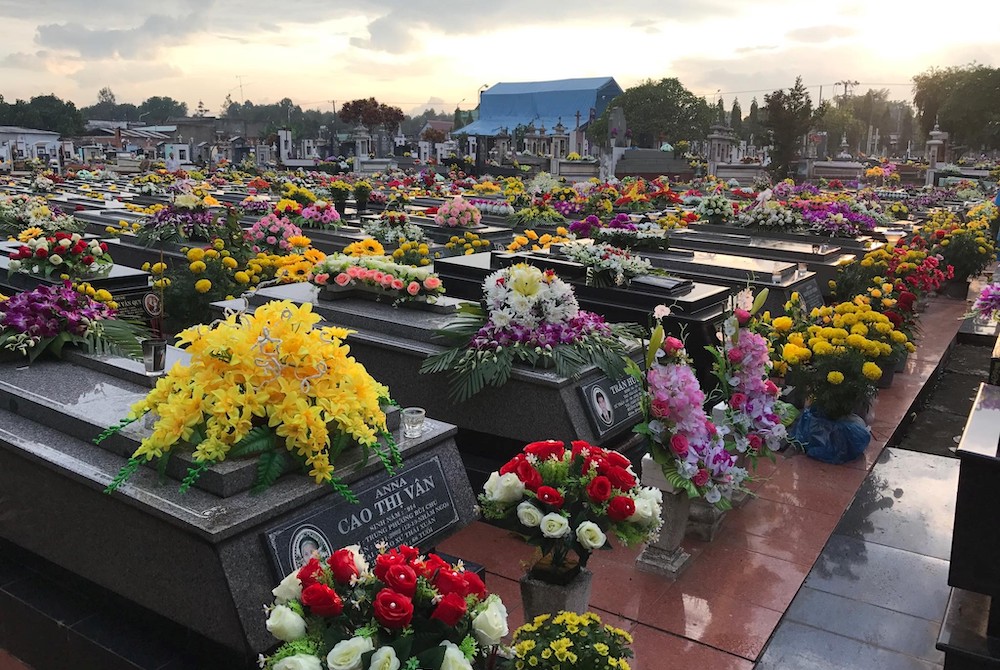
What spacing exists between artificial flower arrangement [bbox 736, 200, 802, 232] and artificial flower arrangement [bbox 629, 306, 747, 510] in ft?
33.6

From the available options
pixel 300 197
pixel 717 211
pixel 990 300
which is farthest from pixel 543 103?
pixel 990 300

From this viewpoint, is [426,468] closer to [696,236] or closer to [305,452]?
[305,452]

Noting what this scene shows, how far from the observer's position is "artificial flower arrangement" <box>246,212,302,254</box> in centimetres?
1068

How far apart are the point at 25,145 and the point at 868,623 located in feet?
204

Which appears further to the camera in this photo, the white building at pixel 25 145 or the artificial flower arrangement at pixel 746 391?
the white building at pixel 25 145

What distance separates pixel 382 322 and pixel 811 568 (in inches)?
127

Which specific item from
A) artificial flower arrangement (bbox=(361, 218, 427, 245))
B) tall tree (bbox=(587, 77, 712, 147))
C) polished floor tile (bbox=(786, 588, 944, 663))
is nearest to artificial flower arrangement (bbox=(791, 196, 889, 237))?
artificial flower arrangement (bbox=(361, 218, 427, 245))

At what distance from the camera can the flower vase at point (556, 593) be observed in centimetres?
310

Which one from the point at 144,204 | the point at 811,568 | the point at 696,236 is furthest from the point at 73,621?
the point at 144,204

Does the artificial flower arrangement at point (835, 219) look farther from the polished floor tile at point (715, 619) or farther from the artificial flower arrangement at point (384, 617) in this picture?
the artificial flower arrangement at point (384, 617)

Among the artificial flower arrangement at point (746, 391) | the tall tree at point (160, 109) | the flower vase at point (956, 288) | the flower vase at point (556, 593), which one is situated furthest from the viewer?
the tall tree at point (160, 109)

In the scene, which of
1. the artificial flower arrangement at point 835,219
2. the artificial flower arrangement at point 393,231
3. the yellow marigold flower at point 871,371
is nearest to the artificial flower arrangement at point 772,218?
the artificial flower arrangement at point 835,219

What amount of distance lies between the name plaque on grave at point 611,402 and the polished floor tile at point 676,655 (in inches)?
60.2

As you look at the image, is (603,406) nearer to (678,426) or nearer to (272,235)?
(678,426)
